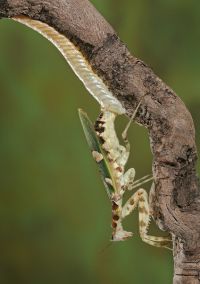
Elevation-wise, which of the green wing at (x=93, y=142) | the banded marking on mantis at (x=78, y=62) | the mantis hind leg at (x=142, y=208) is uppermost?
the banded marking on mantis at (x=78, y=62)

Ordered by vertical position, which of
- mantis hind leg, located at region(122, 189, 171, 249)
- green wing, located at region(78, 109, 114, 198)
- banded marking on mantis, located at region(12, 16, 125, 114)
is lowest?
mantis hind leg, located at region(122, 189, 171, 249)

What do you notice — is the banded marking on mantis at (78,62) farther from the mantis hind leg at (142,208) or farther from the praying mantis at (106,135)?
the mantis hind leg at (142,208)

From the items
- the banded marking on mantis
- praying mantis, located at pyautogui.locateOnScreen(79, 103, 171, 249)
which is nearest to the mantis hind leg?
praying mantis, located at pyautogui.locateOnScreen(79, 103, 171, 249)

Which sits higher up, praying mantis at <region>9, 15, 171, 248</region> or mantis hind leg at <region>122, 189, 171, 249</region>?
praying mantis at <region>9, 15, 171, 248</region>

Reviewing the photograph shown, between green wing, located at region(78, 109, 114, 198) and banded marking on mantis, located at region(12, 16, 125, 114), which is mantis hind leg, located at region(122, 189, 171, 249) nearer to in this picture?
green wing, located at region(78, 109, 114, 198)

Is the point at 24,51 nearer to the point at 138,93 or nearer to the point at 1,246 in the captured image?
the point at 1,246

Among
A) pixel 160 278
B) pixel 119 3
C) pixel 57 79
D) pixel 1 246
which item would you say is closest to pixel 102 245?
pixel 160 278

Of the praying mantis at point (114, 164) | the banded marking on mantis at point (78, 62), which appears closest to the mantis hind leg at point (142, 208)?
the praying mantis at point (114, 164)

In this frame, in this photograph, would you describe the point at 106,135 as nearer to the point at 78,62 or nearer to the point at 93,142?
the point at 93,142
